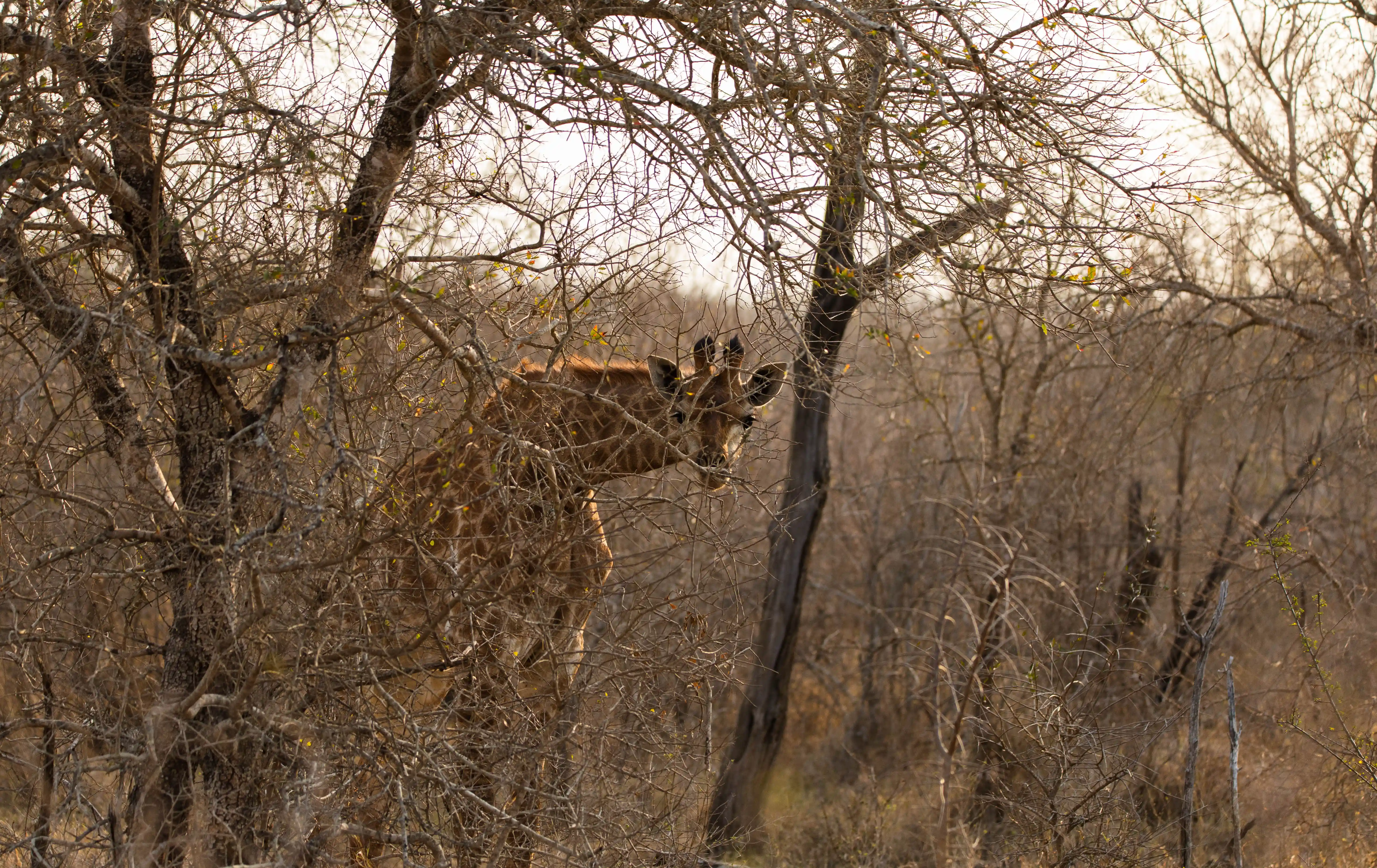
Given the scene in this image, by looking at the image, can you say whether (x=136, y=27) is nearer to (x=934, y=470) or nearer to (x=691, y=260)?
(x=691, y=260)

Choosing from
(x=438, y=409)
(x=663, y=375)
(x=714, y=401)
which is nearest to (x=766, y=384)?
(x=714, y=401)

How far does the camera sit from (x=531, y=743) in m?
5.20

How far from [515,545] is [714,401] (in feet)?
6.11

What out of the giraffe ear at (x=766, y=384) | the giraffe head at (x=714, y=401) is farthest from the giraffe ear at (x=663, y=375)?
the giraffe ear at (x=766, y=384)

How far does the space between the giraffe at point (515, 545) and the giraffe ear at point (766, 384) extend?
0.11 feet

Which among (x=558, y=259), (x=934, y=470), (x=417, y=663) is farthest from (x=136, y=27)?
(x=934, y=470)

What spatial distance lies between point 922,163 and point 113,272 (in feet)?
14.2

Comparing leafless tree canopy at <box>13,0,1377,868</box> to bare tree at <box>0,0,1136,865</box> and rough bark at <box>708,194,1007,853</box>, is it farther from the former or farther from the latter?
rough bark at <box>708,194,1007,853</box>

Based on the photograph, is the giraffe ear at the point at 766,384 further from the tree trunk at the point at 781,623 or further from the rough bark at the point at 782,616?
the tree trunk at the point at 781,623

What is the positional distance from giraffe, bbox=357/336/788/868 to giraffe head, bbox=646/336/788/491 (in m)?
0.02

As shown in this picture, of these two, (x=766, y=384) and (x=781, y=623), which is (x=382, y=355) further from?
(x=781, y=623)

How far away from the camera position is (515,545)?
15.7 ft

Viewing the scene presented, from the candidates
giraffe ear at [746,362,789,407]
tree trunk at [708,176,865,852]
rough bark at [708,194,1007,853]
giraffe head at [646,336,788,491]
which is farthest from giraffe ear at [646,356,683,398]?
tree trunk at [708,176,865,852]

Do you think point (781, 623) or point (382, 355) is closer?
point (382, 355)
